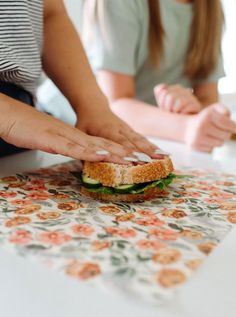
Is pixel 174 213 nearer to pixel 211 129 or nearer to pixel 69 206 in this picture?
pixel 69 206

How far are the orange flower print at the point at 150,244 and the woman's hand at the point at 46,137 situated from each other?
0.56ft

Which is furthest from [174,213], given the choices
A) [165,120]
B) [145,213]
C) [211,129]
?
[165,120]

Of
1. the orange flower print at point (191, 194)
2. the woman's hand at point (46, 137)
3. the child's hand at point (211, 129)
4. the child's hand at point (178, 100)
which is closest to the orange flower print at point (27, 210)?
the woman's hand at point (46, 137)

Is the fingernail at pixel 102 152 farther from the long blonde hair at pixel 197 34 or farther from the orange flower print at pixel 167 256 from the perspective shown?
the long blonde hair at pixel 197 34

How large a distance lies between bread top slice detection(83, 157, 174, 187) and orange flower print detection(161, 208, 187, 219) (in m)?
0.06

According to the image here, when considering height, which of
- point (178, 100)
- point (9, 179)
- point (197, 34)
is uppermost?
point (197, 34)

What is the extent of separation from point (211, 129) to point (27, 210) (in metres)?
0.60

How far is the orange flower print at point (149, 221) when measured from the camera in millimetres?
437

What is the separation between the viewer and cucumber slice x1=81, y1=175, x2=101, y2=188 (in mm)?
525

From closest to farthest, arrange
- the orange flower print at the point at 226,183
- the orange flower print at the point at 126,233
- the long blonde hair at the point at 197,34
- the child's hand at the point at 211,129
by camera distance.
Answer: the orange flower print at the point at 126,233
the orange flower print at the point at 226,183
the child's hand at the point at 211,129
the long blonde hair at the point at 197,34

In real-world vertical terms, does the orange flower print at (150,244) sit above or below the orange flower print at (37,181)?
above

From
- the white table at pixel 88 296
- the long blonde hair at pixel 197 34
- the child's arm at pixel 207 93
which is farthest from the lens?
the child's arm at pixel 207 93

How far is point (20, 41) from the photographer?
2.19ft

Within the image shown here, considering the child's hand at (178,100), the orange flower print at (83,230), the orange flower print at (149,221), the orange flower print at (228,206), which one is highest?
the child's hand at (178,100)
